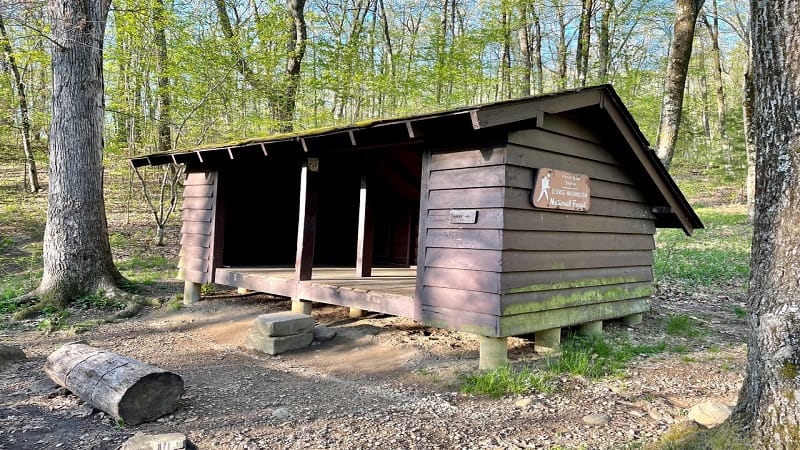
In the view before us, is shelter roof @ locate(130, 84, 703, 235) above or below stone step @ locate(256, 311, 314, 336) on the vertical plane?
above

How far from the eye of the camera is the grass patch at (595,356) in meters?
5.10

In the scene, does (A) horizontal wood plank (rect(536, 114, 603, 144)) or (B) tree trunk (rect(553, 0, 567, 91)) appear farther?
(B) tree trunk (rect(553, 0, 567, 91))

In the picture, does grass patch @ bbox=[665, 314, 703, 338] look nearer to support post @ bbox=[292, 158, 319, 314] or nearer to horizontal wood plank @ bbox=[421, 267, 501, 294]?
horizontal wood plank @ bbox=[421, 267, 501, 294]

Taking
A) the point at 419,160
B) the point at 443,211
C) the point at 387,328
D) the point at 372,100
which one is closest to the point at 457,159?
the point at 443,211

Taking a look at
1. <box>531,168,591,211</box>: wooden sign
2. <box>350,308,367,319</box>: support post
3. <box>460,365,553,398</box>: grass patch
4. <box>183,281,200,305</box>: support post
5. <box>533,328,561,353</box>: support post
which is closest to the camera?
<box>460,365,553,398</box>: grass patch

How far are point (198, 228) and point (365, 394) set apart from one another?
17.2 ft

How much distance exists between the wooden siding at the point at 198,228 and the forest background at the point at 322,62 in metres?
3.17

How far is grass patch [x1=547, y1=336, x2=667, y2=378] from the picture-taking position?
5100 mm

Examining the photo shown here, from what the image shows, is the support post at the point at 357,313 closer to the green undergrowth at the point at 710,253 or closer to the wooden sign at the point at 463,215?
the wooden sign at the point at 463,215

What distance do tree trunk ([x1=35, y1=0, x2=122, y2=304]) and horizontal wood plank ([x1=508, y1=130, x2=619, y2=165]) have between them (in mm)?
6840

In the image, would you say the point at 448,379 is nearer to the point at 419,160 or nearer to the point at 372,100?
the point at 419,160

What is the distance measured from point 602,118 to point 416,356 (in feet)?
11.7

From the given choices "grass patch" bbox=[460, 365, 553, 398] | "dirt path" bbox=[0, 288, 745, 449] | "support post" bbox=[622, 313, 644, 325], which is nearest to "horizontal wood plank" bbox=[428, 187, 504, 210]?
→ "grass patch" bbox=[460, 365, 553, 398]

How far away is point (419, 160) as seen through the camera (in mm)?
8867
